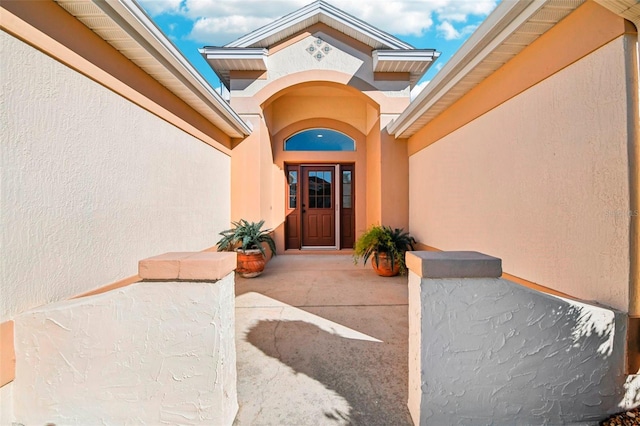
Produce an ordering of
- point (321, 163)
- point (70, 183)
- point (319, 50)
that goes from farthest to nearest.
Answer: point (321, 163), point (319, 50), point (70, 183)

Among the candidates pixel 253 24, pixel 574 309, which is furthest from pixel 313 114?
pixel 574 309

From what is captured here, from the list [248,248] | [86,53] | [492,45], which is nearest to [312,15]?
[492,45]

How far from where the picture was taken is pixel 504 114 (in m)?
2.73

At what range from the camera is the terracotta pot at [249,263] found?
464 centimetres

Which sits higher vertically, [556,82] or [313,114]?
[313,114]

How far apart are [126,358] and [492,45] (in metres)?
3.78

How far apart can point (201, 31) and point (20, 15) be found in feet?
17.7

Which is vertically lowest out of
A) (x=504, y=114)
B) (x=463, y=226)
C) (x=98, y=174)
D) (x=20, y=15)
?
(x=463, y=226)

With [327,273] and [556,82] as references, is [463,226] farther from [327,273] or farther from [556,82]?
[327,273]

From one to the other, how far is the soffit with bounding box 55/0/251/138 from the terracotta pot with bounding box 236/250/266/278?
95.0 inches

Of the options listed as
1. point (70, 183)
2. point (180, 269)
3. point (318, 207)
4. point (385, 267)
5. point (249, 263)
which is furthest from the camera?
point (318, 207)

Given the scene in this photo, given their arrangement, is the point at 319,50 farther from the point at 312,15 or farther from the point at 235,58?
the point at 235,58

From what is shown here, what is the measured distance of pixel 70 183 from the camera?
6.39 ft

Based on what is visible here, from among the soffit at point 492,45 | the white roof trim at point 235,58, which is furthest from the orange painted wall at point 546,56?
the white roof trim at point 235,58
